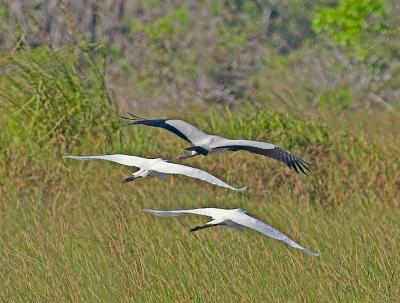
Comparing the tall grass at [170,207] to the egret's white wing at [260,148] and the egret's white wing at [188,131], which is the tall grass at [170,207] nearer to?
the egret's white wing at [260,148]

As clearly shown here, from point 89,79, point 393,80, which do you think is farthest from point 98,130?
point 393,80

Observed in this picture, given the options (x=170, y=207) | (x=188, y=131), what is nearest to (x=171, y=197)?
(x=170, y=207)

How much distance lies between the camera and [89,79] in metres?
10.1

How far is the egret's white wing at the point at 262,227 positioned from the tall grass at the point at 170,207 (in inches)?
31.1

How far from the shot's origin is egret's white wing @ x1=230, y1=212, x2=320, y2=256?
172 inches

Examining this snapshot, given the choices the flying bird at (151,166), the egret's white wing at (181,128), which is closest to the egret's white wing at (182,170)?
the flying bird at (151,166)

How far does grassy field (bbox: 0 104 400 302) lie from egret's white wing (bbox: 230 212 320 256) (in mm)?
800

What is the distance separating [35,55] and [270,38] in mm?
19053

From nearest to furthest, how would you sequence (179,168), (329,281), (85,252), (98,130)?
(179,168) → (329,281) → (85,252) → (98,130)

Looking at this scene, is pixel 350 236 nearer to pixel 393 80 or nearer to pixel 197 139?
pixel 197 139

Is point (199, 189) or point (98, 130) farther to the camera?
point (98, 130)

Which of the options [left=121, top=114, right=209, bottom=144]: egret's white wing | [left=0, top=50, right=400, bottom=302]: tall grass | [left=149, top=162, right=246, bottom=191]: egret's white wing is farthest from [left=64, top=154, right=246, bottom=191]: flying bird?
[left=0, top=50, right=400, bottom=302]: tall grass

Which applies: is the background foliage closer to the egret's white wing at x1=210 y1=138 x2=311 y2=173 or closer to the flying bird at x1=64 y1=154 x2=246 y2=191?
the egret's white wing at x1=210 y1=138 x2=311 y2=173

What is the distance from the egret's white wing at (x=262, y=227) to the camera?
437 cm
